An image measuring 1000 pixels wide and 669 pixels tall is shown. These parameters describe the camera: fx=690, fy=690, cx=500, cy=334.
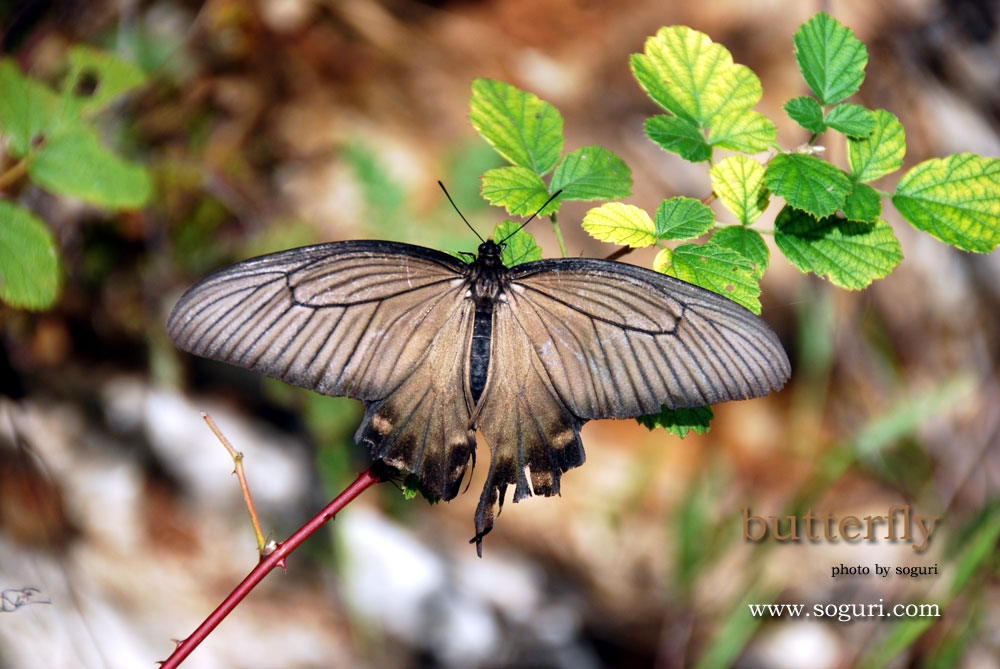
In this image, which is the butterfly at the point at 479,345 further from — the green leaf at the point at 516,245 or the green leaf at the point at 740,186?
the green leaf at the point at 740,186

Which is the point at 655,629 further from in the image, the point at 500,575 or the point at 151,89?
the point at 151,89

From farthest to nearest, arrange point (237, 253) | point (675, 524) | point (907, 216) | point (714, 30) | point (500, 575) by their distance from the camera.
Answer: point (714, 30) → point (500, 575) → point (675, 524) → point (237, 253) → point (907, 216)

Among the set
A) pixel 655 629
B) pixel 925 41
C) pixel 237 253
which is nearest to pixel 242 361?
pixel 237 253

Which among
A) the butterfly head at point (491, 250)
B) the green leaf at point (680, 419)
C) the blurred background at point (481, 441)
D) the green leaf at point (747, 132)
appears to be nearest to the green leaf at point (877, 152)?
the green leaf at point (747, 132)

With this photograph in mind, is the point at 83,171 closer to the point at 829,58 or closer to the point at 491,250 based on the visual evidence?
the point at 491,250

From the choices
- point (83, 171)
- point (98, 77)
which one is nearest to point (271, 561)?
point (83, 171)

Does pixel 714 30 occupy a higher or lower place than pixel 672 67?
higher
